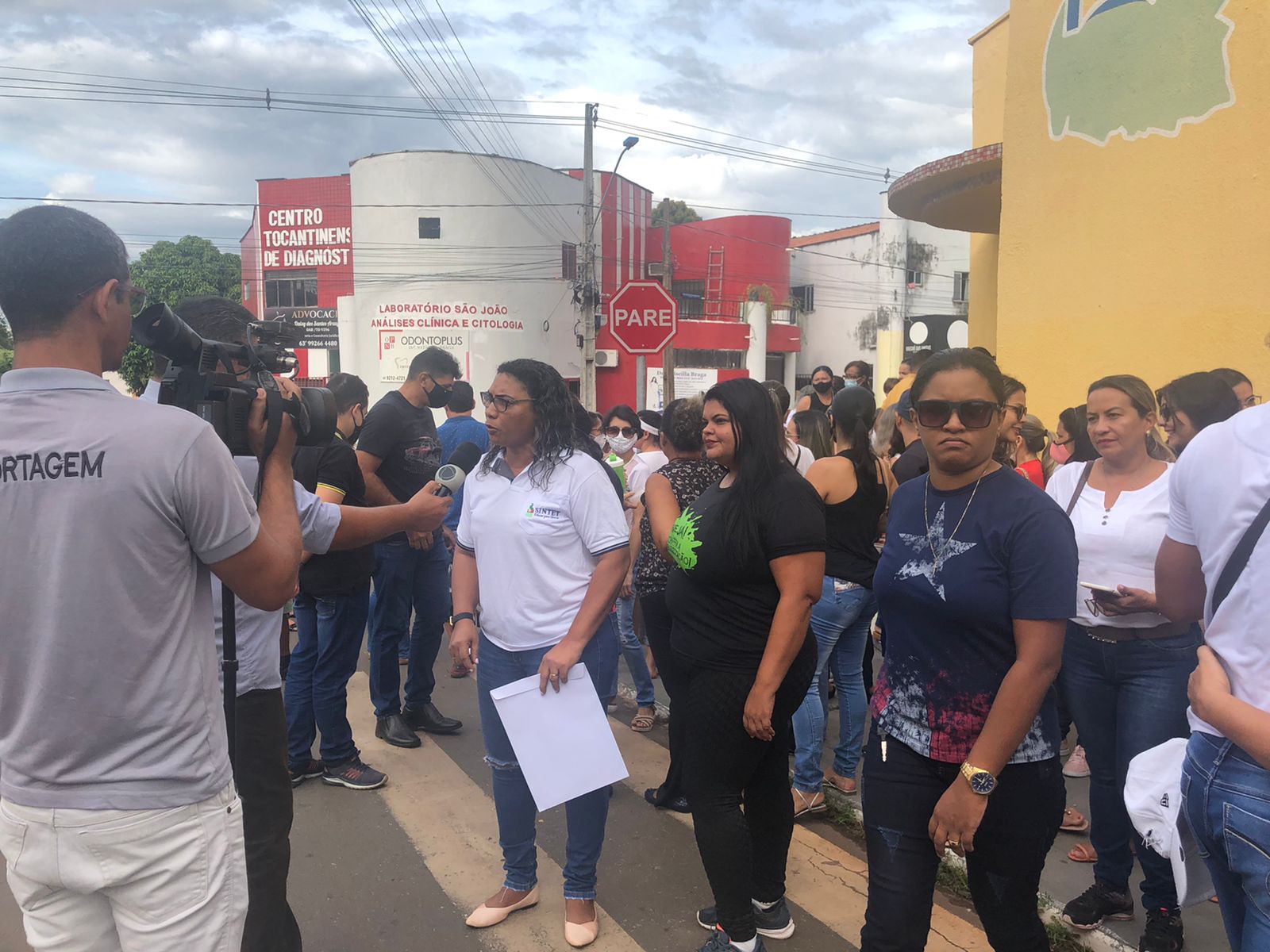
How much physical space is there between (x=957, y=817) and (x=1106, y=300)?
6314 millimetres

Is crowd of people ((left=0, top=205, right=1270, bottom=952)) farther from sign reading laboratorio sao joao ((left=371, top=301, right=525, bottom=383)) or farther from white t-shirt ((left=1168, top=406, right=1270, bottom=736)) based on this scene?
sign reading laboratorio sao joao ((left=371, top=301, right=525, bottom=383))

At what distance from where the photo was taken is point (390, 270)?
2886cm

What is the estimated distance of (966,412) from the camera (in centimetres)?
231

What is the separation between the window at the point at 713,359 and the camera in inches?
1320

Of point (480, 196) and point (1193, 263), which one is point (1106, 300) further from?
point (480, 196)

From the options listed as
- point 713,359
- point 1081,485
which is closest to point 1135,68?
point 1081,485

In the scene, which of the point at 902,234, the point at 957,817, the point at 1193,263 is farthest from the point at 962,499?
the point at 902,234

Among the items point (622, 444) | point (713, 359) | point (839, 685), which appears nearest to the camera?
point (839, 685)

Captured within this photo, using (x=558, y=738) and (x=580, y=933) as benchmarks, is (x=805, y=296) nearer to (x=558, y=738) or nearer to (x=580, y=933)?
(x=558, y=738)

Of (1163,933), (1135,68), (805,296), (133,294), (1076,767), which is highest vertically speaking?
(805,296)

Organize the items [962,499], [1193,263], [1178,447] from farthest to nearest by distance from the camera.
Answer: [1193,263] < [1178,447] < [962,499]

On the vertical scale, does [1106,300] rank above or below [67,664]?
above

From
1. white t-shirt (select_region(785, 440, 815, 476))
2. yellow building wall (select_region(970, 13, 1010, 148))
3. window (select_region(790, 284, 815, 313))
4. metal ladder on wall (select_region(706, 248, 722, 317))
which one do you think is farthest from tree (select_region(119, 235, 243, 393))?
white t-shirt (select_region(785, 440, 815, 476))

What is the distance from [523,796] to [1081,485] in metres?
2.40
